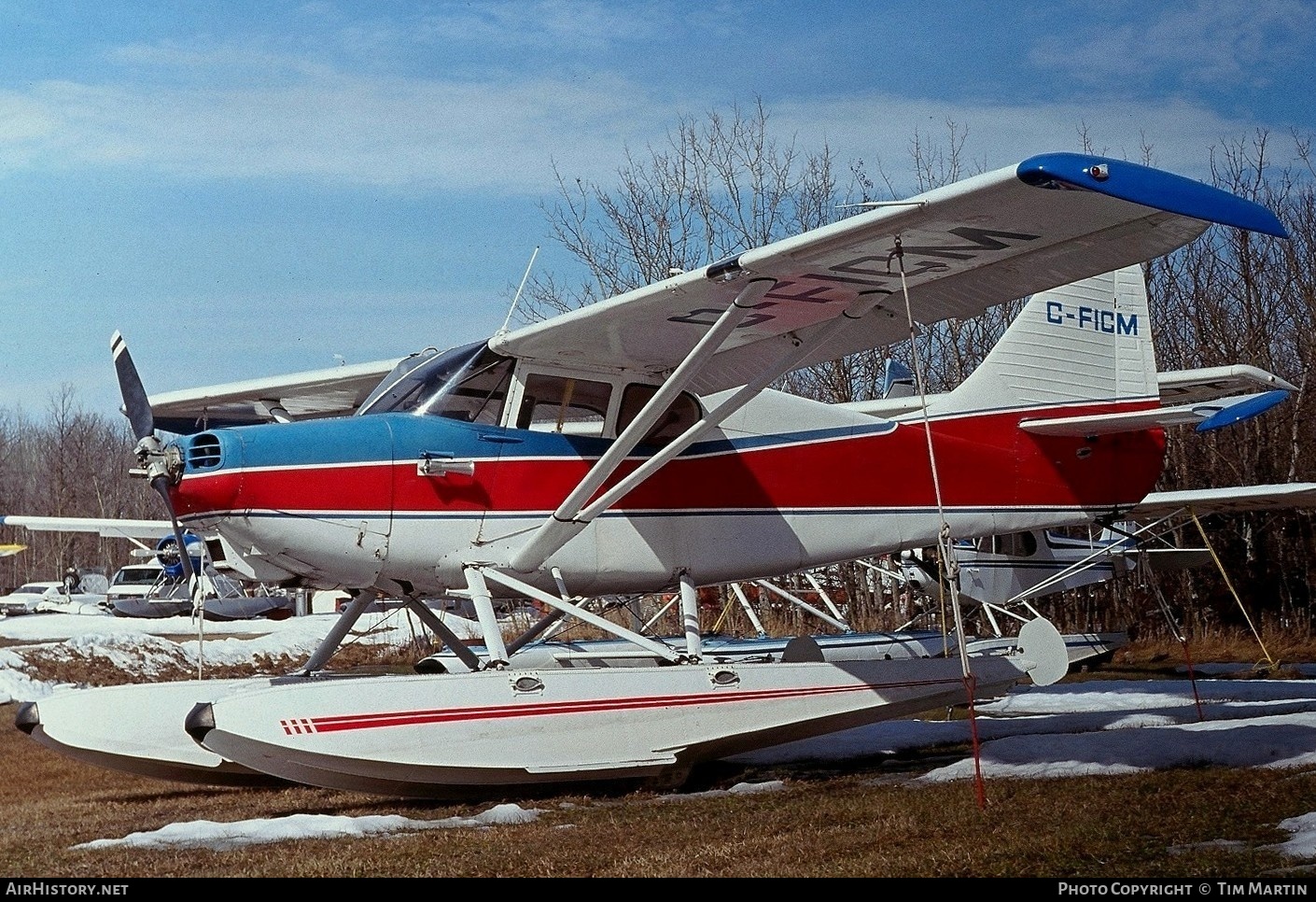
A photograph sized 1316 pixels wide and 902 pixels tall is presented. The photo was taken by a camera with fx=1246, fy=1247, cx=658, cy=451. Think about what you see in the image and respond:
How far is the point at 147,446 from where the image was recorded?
7.28 meters

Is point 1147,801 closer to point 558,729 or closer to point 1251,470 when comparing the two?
point 558,729

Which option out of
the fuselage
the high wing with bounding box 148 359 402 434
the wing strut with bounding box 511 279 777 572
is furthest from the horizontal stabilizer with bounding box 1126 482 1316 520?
the high wing with bounding box 148 359 402 434

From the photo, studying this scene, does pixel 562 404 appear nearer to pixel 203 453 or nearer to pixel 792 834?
pixel 203 453

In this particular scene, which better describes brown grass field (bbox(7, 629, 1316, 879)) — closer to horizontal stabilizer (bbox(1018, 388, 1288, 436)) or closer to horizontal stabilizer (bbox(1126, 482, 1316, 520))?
horizontal stabilizer (bbox(1018, 388, 1288, 436))

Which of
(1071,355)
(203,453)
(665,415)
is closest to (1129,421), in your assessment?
(1071,355)

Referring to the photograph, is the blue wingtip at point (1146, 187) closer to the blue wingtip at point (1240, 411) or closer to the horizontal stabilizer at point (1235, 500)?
the blue wingtip at point (1240, 411)

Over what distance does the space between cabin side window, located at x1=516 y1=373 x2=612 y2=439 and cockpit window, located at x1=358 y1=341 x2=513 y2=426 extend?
203 mm

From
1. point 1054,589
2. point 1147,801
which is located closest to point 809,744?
point 1147,801

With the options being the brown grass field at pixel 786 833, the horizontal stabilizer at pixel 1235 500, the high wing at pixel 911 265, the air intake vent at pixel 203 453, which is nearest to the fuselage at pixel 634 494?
the air intake vent at pixel 203 453

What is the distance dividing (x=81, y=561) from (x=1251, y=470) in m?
70.6

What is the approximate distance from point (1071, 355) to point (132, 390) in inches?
305

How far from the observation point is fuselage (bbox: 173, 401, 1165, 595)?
299 inches

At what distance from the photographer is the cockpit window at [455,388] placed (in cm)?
824

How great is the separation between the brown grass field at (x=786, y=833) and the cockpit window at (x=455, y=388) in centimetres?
252
